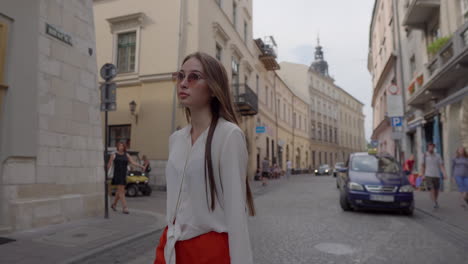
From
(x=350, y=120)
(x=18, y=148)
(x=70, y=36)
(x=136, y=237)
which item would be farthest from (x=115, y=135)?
(x=350, y=120)

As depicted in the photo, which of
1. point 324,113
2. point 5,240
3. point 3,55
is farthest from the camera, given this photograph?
point 324,113

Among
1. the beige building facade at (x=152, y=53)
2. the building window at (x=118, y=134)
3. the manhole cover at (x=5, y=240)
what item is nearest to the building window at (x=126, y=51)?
the beige building facade at (x=152, y=53)

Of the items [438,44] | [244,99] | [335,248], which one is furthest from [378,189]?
[244,99]

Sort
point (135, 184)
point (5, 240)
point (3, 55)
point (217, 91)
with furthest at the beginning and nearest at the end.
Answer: point (135, 184)
point (3, 55)
point (5, 240)
point (217, 91)

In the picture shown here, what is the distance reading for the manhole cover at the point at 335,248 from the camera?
15.7 feet

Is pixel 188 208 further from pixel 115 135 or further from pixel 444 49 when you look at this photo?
pixel 115 135

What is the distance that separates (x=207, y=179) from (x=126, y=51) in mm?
17291

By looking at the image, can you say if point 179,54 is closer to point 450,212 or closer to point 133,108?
point 133,108

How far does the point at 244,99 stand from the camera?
18.7m

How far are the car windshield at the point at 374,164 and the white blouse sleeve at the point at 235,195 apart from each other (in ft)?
27.6

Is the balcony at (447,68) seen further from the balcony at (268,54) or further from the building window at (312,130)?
the building window at (312,130)

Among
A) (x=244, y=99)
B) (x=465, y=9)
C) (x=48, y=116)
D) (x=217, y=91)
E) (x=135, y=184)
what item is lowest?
(x=135, y=184)

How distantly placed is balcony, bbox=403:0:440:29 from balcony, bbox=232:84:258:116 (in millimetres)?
8897

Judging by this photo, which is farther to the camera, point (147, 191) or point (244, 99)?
point (244, 99)
